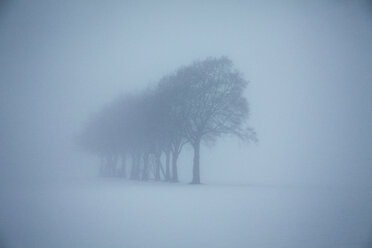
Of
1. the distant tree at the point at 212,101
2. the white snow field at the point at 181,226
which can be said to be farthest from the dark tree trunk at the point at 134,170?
the white snow field at the point at 181,226

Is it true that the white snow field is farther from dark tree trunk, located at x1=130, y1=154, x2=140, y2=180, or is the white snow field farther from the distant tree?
dark tree trunk, located at x1=130, y1=154, x2=140, y2=180

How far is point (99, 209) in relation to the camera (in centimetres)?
1391

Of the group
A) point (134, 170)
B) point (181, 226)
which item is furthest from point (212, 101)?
point (181, 226)

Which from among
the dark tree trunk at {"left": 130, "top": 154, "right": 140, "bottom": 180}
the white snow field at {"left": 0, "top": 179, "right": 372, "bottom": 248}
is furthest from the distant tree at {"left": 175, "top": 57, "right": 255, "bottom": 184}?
the white snow field at {"left": 0, "top": 179, "right": 372, "bottom": 248}

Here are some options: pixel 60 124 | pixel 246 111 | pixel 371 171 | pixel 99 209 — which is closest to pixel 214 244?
pixel 99 209

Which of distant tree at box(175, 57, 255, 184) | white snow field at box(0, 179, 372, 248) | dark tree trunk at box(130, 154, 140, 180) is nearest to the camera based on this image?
white snow field at box(0, 179, 372, 248)

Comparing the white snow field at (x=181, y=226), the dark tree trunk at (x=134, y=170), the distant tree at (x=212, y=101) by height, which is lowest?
the dark tree trunk at (x=134, y=170)

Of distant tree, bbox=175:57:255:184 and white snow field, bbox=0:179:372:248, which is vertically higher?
distant tree, bbox=175:57:255:184

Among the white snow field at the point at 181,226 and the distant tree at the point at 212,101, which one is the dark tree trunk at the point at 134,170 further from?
the white snow field at the point at 181,226

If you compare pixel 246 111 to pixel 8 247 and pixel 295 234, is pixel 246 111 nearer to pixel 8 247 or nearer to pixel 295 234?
pixel 295 234

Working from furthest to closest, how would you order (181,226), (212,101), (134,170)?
(134,170) → (212,101) → (181,226)

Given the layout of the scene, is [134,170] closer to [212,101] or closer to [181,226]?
[212,101]

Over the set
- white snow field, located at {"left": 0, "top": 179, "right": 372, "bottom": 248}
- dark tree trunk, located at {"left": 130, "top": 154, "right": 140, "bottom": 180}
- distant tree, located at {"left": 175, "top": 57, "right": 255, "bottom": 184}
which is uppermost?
distant tree, located at {"left": 175, "top": 57, "right": 255, "bottom": 184}

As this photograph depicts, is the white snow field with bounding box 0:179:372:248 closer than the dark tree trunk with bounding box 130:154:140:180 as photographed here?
Yes
